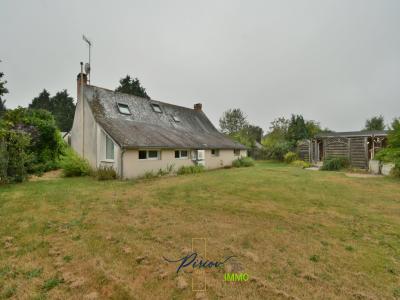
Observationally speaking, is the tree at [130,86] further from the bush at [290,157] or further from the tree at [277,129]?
the bush at [290,157]

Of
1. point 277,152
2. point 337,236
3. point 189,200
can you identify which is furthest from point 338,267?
point 277,152

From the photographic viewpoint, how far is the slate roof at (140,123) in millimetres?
11773

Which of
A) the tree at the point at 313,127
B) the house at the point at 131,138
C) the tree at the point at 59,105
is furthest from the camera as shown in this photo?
the tree at the point at 59,105

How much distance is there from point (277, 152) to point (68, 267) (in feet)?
78.1

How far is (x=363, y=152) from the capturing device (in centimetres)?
1603

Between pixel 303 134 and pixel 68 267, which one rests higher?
pixel 303 134

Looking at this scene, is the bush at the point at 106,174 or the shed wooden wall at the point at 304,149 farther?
the shed wooden wall at the point at 304,149

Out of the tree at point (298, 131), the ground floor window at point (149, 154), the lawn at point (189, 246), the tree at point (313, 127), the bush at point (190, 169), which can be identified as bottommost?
the lawn at point (189, 246)

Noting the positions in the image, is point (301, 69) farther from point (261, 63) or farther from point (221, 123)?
point (221, 123)

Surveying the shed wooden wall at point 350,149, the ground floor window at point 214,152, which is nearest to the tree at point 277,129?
the shed wooden wall at point 350,149

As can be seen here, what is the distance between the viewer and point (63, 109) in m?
39.5

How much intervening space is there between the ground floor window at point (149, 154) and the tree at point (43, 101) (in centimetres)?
4152

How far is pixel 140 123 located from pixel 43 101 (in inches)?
1598

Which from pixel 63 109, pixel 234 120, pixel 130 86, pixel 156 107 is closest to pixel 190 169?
pixel 156 107
